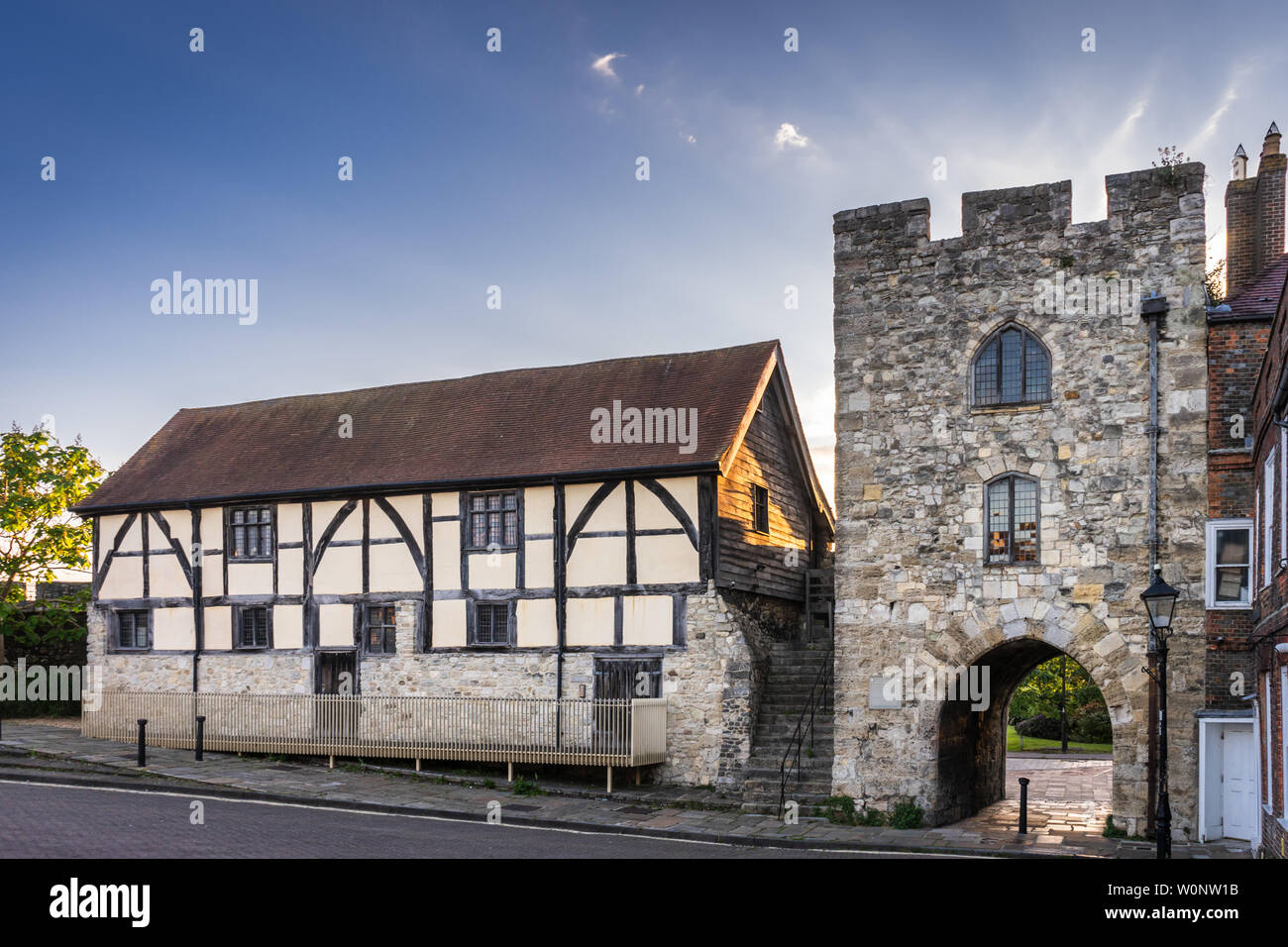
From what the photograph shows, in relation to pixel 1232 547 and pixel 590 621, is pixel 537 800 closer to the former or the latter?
pixel 590 621

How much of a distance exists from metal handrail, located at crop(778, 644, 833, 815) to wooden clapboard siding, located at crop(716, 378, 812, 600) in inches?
86.9

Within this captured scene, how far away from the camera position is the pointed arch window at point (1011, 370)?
54.3ft

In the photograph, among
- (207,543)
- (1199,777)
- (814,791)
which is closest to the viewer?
(1199,777)

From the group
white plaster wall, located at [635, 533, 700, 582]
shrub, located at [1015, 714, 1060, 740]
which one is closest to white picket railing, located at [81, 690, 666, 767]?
white plaster wall, located at [635, 533, 700, 582]

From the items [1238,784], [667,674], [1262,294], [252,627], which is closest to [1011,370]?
[1262,294]

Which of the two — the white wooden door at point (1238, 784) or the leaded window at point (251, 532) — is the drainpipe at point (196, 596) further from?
the white wooden door at point (1238, 784)

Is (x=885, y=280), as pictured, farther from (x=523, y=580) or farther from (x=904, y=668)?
(x=523, y=580)

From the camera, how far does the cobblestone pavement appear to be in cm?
1510

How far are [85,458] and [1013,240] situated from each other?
23.6m

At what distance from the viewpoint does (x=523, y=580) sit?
21.4 m

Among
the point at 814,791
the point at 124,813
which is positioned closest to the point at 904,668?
the point at 814,791

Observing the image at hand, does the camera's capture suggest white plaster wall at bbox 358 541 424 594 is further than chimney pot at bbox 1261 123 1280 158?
Yes

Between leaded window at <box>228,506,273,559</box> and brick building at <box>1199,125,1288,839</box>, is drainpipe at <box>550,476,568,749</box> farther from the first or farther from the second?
brick building at <box>1199,125,1288,839</box>
